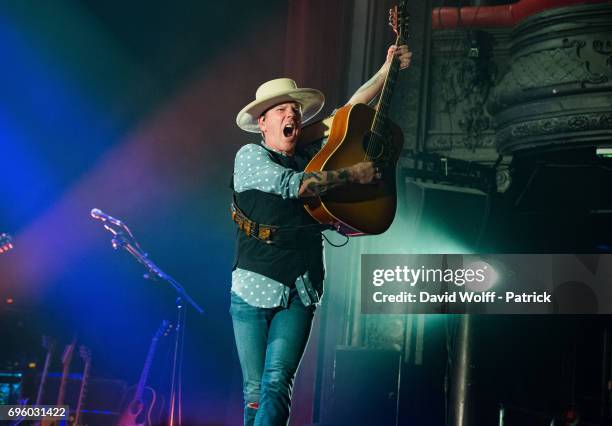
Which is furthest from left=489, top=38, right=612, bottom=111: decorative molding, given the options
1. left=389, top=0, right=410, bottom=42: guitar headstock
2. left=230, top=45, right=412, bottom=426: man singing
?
left=230, top=45, right=412, bottom=426: man singing

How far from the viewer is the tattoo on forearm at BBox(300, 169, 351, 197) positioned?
2143 mm

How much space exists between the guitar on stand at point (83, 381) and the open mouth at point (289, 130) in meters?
2.60

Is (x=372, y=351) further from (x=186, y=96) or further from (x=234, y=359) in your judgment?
(x=186, y=96)

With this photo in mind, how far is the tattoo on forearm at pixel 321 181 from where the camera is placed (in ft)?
7.03

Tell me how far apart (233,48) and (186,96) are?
482 mm

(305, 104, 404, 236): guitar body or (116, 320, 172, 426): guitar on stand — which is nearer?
(305, 104, 404, 236): guitar body

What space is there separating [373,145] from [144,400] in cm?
275

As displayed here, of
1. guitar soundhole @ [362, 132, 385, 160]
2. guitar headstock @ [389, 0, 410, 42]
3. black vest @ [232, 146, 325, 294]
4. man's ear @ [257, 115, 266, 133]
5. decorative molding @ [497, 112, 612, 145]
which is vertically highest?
decorative molding @ [497, 112, 612, 145]

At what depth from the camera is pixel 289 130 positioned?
7.98ft

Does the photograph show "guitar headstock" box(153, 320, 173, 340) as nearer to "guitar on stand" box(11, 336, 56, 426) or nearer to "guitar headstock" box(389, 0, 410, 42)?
"guitar on stand" box(11, 336, 56, 426)

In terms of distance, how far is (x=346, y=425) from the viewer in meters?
3.89

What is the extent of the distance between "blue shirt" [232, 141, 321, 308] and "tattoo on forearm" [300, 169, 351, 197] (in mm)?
22

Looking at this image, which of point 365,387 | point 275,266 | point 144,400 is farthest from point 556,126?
point 275,266

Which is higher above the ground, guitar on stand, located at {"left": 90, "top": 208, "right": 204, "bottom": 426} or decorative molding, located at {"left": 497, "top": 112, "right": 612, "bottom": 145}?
decorative molding, located at {"left": 497, "top": 112, "right": 612, "bottom": 145}
